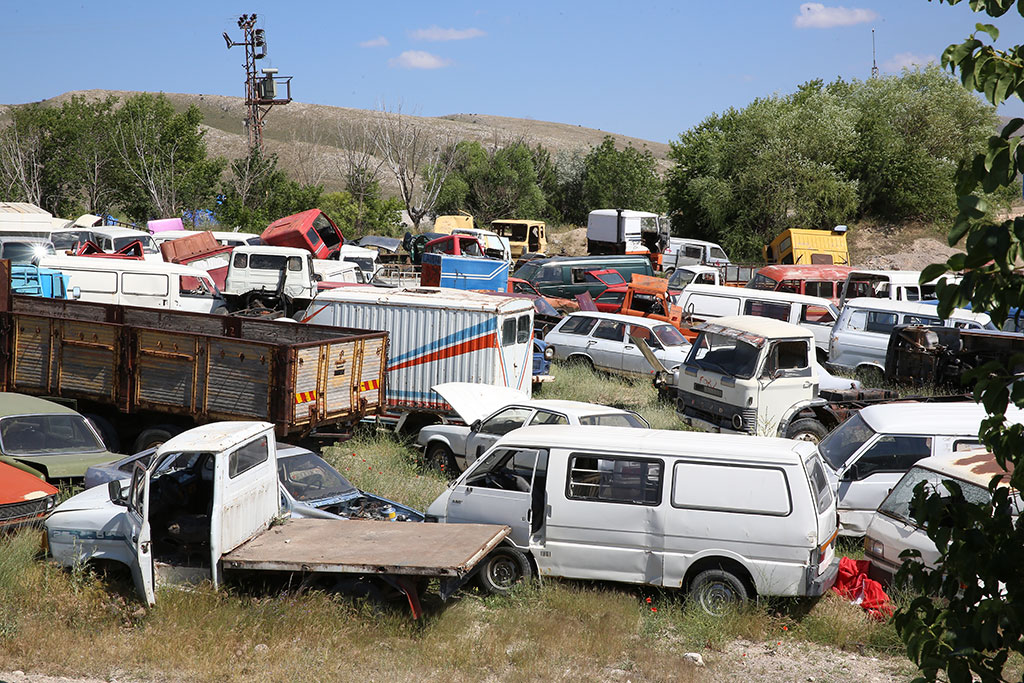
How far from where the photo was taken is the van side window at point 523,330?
1523cm

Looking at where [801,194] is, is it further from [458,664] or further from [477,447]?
[458,664]

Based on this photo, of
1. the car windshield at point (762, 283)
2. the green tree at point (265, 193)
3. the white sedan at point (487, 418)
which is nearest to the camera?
the white sedan at point (487, 418)

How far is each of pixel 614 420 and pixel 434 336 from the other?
416 cm

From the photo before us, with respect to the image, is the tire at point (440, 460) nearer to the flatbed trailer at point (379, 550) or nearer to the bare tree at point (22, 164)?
the flatbed trailer at point (379, 550)

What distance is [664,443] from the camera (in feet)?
27.7

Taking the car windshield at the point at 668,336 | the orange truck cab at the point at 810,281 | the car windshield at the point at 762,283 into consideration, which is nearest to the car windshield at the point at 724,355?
the car windshield at the point at 668,336

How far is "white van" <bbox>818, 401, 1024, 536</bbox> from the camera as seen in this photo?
32.9 ft

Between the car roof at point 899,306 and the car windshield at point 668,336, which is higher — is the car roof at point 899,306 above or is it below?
above

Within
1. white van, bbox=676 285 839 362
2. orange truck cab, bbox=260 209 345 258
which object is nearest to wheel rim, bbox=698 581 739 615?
white van, bbox=676 285 839 362

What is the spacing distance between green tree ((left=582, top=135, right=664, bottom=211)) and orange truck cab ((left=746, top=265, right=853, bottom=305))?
99.8ft

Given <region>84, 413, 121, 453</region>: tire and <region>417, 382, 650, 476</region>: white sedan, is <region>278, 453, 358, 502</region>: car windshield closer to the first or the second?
<region>417, 382, 650, 476</region>: white sedan

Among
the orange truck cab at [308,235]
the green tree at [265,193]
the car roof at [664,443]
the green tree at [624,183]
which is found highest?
the green tree at [624,183]

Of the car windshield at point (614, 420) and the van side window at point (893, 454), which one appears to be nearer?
the van side window at point (893, 454)

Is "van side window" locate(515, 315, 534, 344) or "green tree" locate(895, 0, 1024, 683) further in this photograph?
"van side window" locate(515, 315, 534, 344)
